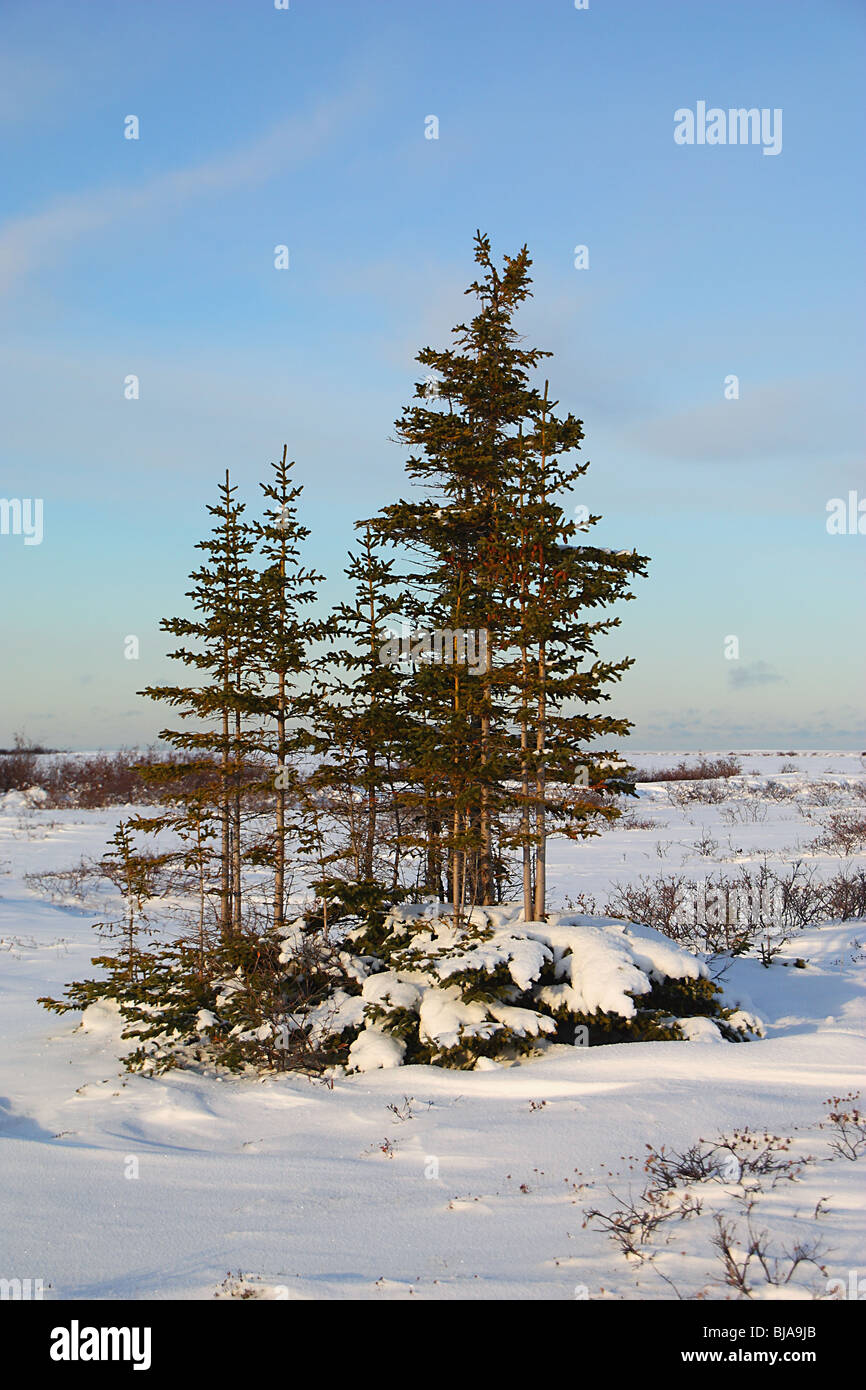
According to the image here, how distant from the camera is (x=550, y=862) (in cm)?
2648

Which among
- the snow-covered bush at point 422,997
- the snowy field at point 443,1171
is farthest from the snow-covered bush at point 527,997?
the snowy field at point 443,1171

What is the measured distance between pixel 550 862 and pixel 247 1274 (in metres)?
21.6

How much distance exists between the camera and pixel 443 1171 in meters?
6.98

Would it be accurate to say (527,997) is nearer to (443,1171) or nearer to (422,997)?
(422,997)

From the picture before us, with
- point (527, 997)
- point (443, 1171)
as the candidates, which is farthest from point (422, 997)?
point (443, 1171)

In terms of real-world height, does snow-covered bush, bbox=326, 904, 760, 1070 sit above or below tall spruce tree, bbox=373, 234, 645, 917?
below

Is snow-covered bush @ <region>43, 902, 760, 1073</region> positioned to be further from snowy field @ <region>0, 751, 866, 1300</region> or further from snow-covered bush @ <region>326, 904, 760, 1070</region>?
snowy field @ <region>0, 751, 866, 1300</region>

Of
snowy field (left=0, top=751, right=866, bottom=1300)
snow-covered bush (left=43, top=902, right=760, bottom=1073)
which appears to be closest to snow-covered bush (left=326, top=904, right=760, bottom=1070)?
snow-covered bush (left=43, top=902, right=760, bottom=1073)

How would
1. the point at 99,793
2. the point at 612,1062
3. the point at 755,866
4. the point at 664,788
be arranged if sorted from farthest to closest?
the point at 664,788 → the point at 99,793 → the point at 755,866 → the point at 612,1062

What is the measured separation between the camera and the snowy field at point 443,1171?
17.1 ft

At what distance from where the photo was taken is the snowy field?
5.21m

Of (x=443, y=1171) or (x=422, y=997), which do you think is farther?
(x=422, y=997)
